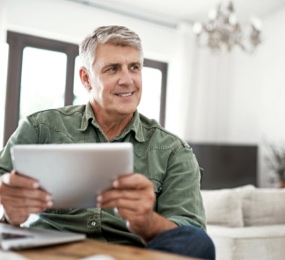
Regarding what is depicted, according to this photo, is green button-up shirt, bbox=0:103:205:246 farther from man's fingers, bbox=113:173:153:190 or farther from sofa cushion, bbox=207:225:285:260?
sofa cushion, bbox=207:225:285:260

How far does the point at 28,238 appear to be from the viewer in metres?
1.08

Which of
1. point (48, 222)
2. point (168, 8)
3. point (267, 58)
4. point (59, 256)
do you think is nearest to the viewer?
point (59, 256)

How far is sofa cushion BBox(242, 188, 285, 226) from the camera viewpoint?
249 centimetres

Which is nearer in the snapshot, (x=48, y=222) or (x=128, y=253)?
(x=128, y=253)

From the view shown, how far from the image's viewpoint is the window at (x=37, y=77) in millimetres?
4750

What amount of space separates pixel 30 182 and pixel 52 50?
4.09 m

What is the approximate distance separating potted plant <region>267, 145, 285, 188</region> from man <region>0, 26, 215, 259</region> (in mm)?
4538

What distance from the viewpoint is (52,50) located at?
5.04m

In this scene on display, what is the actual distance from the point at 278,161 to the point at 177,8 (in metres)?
2.26

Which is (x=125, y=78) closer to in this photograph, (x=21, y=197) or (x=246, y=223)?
(x=21, y=197)

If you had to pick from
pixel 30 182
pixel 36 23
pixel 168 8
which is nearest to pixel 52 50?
pixel 36 23

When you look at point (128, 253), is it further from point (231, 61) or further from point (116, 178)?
point (231, 61)

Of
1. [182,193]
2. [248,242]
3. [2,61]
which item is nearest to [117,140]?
[182,193]

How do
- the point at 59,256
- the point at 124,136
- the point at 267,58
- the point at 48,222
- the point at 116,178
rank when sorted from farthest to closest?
the point at 267,58, the point at 124,136, the point at 48,222, the point at 116,178, the point at 59,256
